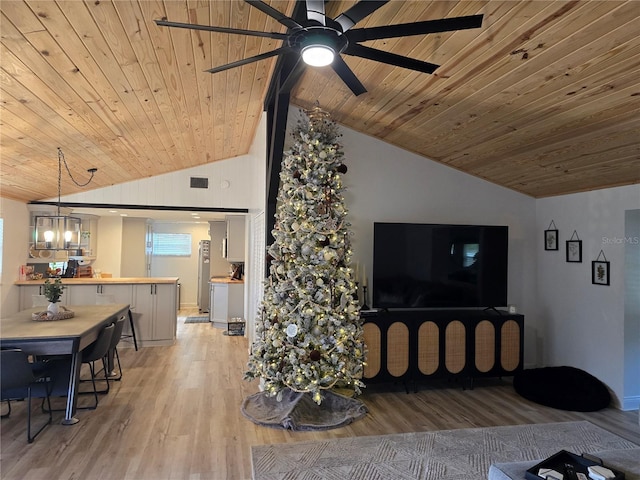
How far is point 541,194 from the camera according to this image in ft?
17.2

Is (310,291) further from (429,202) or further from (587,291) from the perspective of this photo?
(587,291)

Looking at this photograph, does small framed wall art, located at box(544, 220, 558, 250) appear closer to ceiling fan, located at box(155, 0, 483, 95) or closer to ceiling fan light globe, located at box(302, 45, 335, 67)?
ceiling fan, located at box(155, 0, 483, 95)

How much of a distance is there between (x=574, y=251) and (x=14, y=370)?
18.4ft

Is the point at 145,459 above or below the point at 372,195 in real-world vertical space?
below

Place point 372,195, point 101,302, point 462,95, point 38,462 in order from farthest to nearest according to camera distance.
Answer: point 101,302, point 372,195, point 462,95, point 38,462

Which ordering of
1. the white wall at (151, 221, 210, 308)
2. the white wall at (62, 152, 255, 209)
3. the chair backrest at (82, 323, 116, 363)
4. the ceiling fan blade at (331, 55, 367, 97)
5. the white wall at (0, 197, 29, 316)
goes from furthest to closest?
the white wall at (151, 221, 210, 308) → the white wall at (62, 152, 255, 209) → the white wall at (0, 197, 29, 316) → the chair backrest at (82, 323, 116, 363) → the ceiling fan blade at (331, 55, 367, 97)

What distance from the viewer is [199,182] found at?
6.55 meters

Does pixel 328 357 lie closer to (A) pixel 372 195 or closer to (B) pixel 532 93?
(A) pixel 372 195

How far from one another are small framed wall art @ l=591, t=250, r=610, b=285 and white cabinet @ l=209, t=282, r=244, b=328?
5509 mm

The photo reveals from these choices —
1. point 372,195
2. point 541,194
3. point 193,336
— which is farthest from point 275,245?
point 193,336

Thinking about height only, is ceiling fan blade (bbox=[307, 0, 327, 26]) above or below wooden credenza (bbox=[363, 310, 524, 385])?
above

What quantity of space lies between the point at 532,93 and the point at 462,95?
538 mm

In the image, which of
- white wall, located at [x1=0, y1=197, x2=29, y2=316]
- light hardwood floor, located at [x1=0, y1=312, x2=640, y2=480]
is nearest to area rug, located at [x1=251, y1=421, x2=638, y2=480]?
light hardwood floor, located at [x1=0, y1=312, x2=640, y2=480]

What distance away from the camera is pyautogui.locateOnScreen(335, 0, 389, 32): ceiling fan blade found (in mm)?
1642
